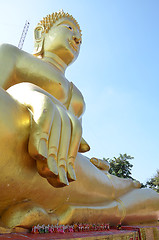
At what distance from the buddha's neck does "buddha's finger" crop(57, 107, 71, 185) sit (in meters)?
1.79

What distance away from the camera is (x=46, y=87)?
9.25 ft

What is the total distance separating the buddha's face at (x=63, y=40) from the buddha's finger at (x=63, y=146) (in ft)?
6.29

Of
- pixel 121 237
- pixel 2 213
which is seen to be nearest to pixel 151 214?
pixel 121 237

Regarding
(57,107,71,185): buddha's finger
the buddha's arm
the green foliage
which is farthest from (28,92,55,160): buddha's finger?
the green foliage

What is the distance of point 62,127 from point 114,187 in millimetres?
1665

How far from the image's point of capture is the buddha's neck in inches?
132

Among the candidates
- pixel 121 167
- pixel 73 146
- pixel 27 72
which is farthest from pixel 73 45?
pixel 121 167

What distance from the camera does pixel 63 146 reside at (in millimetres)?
1645

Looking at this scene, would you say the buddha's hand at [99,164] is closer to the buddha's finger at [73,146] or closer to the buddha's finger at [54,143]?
the buddha's finger at [73,146]

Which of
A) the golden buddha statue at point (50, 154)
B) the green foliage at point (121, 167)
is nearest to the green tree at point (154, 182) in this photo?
the green foliage at point (121, 167)

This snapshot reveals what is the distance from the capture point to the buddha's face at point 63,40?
11.1 feet

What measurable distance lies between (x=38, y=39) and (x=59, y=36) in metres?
0.44

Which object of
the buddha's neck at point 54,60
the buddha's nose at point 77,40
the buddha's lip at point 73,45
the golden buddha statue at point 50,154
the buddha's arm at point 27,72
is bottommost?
the golden buddha statue at point 50,154

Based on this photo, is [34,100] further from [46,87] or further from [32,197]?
[46,87]
